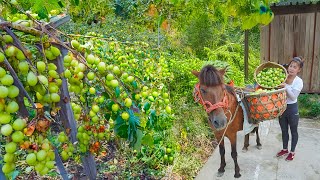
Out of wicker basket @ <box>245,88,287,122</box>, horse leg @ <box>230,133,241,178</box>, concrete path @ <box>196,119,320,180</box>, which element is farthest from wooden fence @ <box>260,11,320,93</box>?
horse leg @ <box>230,133,241,178</box>

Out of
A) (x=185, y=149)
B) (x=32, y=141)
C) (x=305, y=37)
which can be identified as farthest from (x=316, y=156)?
(x=32, y=141)

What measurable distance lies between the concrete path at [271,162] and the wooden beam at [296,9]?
3166 millimetres

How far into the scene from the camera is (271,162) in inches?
165

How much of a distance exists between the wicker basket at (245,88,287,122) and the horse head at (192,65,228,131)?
513mm

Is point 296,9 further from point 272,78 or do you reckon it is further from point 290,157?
point 290,157

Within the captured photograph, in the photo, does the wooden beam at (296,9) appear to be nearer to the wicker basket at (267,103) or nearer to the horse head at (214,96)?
the wicker basket at (267,103)

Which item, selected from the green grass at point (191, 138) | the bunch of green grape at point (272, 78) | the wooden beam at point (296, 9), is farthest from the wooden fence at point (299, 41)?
the bunch of green grape at point (272, 78)

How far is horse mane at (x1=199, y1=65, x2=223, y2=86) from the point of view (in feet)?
10.4

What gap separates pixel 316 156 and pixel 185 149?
201 cm

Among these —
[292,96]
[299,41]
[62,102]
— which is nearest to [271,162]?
[292,96]

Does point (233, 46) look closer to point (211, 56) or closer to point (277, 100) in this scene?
point (211, 56)

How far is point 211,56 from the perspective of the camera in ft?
24.6

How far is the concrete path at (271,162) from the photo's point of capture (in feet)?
12.7

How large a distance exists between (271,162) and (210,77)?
1.94 m
